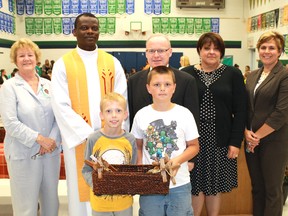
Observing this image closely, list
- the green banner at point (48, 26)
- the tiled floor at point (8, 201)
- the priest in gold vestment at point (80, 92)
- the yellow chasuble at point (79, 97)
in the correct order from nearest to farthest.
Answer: the priest in gold vestment at point (80, 92)
the yellow chasuble at point (79, 97)
the tiled floor at point (8, 201)
the green banner at point (48, 26)

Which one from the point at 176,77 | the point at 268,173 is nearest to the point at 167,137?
the point at 176,77

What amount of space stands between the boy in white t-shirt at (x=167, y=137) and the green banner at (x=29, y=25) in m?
16.7

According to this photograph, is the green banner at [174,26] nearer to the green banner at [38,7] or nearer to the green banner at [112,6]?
→ the green banner at [112,6]

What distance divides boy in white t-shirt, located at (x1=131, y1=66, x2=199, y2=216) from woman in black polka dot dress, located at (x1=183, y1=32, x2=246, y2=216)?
0.59 metres

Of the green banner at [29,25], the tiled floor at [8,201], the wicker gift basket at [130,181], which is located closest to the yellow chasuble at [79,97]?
the wicker gift basket at [130,181]

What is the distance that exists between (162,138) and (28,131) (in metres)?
1.15

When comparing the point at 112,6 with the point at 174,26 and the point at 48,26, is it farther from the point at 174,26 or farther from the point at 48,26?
the point at 48,26

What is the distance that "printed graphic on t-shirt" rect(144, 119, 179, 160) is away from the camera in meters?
2.26

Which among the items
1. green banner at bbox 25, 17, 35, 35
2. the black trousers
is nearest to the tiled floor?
the black trousers

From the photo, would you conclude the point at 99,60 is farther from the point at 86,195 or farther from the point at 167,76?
the point at 86,195

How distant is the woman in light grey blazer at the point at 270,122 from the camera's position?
2908 mm

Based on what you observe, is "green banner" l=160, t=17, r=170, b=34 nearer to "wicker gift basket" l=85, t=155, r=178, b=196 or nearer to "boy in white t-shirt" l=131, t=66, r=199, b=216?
"boy in white t-shirt" l=131, t=66, r=199, b=216

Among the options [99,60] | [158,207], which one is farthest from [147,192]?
[99,60]

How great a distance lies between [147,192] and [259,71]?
5.78 ft
